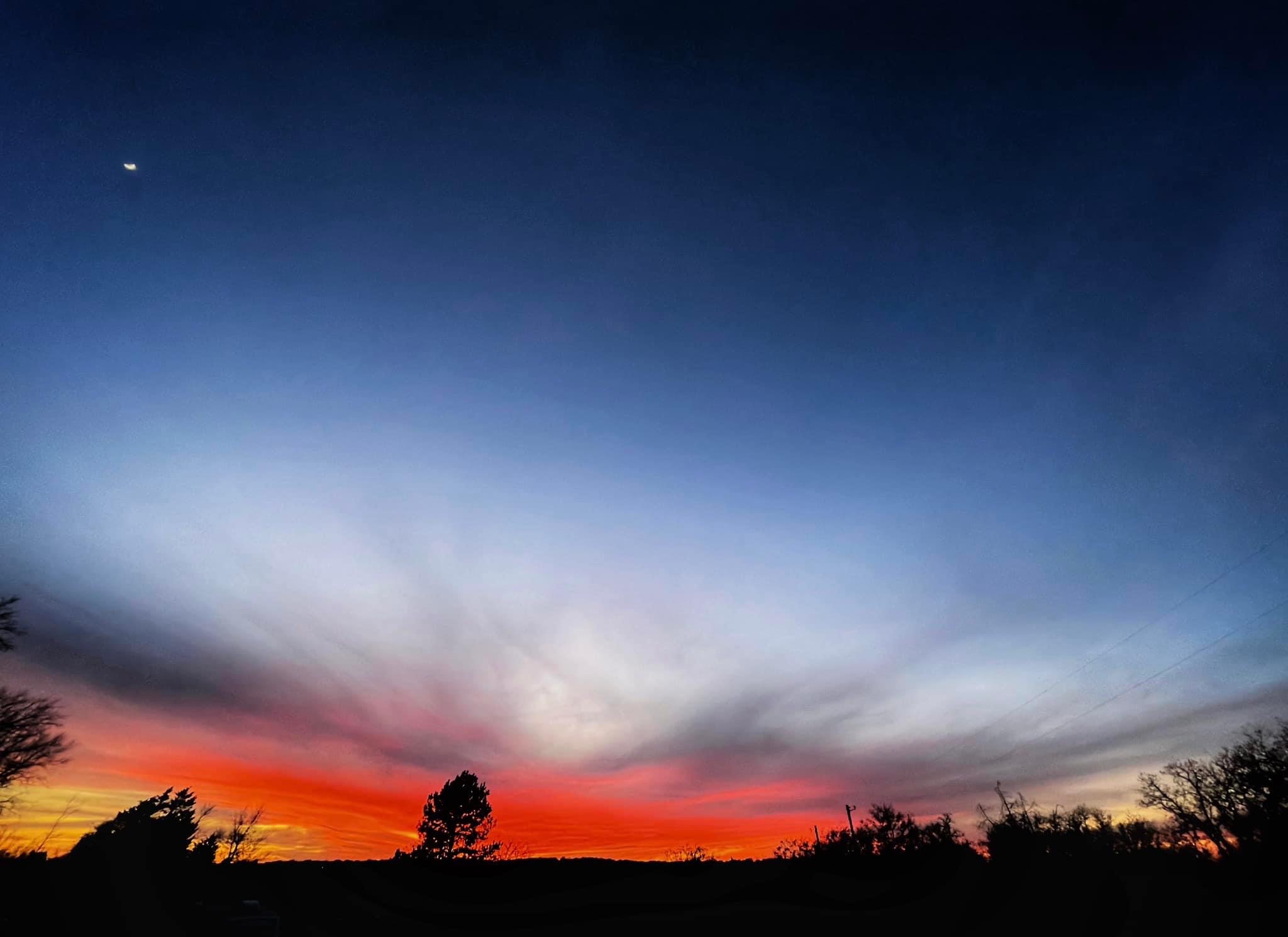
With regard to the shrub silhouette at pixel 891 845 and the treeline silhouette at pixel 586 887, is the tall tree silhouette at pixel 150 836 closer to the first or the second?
the treeline silhouette at pixel 586 887

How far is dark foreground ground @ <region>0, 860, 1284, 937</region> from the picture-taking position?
20734mm

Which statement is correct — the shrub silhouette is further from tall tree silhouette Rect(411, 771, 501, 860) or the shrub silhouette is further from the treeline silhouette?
tall tree silhouette Rect(411, 771, 501, 860)

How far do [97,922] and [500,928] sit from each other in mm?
14448

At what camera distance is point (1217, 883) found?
3162 centimetres

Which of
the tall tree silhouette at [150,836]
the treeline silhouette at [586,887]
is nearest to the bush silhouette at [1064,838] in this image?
the treeline silhouette at [586,887]

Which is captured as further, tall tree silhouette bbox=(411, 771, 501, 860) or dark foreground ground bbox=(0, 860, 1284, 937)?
tall tree silhouette bbox=(411, 771, 501, 860)

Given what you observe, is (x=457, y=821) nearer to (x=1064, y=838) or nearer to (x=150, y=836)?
(x=150, y=836)

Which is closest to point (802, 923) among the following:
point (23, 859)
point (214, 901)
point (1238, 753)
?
point (214, 901)

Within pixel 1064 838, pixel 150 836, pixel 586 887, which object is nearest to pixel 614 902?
pixel 586 887

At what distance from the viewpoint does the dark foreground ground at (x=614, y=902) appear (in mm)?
20734

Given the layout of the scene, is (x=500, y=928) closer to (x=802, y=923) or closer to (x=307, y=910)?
(x=307, y=910)

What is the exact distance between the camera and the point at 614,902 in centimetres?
2447

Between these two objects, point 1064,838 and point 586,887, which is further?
point 1064,838

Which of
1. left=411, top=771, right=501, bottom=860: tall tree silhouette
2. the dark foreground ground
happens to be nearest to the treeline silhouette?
the dark foreground ground
